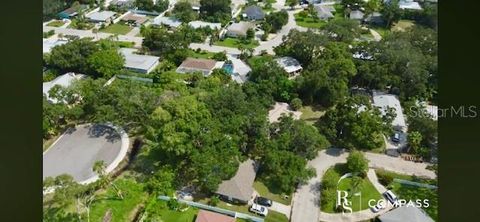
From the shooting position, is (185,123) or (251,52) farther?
(251,52)

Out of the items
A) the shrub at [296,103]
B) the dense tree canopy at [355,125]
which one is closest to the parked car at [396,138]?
the dense tree canopy at [355,125]

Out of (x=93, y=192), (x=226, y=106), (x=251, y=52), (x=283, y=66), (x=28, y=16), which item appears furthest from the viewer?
(x=251, y=52)

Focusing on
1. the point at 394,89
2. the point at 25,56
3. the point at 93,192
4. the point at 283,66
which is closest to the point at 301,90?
the point at 283,66

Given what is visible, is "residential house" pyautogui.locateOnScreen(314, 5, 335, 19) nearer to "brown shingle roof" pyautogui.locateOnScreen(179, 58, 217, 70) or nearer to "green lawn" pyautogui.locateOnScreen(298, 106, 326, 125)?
"brown shingle roof" pyautogui.locateOnScreen(179, 58, 217, 70)

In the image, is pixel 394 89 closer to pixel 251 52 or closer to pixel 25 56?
pixel 251 52

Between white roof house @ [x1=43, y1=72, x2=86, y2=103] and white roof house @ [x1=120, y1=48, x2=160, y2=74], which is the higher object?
white roof house @ [x1=120, y1=48, x2=160, y2=74]

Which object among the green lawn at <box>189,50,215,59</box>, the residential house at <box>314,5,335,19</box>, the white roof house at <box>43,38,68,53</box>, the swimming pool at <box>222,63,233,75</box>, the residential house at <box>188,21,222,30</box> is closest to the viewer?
the swimming pool at <box>222,63,233,75</box>

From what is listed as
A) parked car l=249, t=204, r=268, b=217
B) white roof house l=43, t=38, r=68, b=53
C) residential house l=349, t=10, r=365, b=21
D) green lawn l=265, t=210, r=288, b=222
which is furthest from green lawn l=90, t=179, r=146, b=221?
residential house l=349, t=10, r=365, b=21
